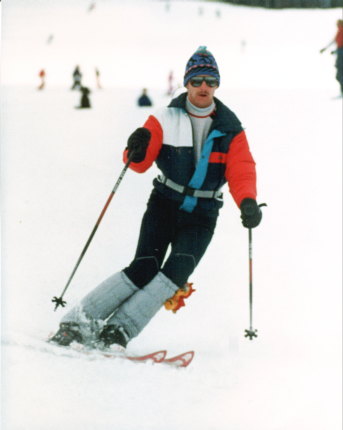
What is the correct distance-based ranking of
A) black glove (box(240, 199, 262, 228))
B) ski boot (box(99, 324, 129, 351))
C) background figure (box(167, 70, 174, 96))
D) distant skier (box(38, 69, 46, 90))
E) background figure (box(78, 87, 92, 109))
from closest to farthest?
black glove (box(240, 199, 262, 228)) < ski boot (box(99, 324, 129, 351)) < background figure (box(167, 70, 174, 96)) < distant skier (box(38, 69, 46, 90)) < background figure (box(78, 87, 92, 109))

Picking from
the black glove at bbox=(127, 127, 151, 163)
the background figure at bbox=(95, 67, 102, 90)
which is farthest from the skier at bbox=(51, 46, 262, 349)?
the background figure at bbox=(95, 67, 102, 90)

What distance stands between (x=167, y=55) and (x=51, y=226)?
2.37 ft

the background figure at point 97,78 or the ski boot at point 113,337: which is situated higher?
the background figure at point 97,78

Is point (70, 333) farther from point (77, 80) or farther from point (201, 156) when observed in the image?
point (77, 80)

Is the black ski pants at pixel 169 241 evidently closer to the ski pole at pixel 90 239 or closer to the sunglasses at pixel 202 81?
the ski pole at pixel 90 239

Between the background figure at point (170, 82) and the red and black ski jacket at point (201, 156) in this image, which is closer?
the red and black ski jacket at point (201, 156)

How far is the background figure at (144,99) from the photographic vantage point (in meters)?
2.34

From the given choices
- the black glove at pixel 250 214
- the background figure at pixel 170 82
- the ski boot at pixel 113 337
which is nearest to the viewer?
the black glove at pixel 250 214

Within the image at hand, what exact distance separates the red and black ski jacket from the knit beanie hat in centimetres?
7

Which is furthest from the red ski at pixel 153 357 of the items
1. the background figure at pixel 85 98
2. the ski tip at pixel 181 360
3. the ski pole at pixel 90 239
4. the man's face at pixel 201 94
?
the background figure at pixel 85 98

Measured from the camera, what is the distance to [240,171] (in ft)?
6.43

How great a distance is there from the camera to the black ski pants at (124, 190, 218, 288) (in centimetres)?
A: 200

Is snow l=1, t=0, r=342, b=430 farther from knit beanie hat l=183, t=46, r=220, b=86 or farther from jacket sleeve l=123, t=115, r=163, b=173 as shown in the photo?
knit beanie hat l=183, t=46, r=220, b=86

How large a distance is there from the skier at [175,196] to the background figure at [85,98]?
529 millimetres
